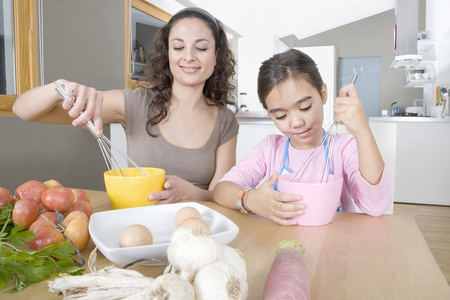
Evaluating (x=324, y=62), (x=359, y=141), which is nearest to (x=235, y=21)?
(x=324, y=62)

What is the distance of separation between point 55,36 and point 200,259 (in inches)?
98.3

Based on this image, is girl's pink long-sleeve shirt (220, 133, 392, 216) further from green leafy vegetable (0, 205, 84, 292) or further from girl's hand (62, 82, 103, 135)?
green leafy vegetable (0, 205, 84, 292)

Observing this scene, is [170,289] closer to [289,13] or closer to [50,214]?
→ [50,214]

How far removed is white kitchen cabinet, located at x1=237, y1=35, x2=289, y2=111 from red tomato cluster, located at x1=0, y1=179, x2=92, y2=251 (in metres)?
5.51

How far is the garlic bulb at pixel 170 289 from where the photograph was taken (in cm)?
32

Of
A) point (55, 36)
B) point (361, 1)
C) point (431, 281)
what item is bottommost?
point (431, 281)

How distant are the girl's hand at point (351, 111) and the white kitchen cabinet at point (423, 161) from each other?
3163 millimetres

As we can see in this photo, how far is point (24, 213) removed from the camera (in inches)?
26.6

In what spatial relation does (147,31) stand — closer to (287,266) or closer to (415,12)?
(415,12)

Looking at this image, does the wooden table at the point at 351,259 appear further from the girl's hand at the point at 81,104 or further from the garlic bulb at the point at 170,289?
the girl's hand at the point at 81,104

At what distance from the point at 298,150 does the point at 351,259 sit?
2.01 feet

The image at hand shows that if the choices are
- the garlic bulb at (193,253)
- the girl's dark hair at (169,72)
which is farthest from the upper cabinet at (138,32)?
the garlic bulb at (193,253)

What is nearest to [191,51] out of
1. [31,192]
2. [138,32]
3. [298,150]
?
[298,150]

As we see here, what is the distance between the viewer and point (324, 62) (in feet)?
24.8
